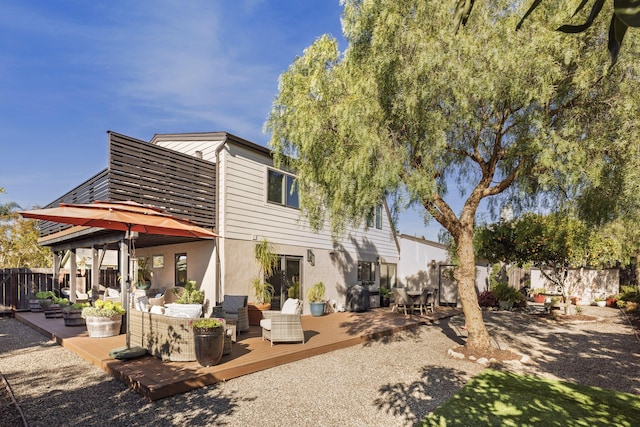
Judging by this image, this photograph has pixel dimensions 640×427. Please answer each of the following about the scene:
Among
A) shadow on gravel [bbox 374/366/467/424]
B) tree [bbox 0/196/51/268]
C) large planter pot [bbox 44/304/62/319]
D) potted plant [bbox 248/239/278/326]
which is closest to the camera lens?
shadow on gravel [bbox 374/366/467/424]

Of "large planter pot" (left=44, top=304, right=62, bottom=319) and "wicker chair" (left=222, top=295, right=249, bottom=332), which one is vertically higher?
"wicker chair" (left=222, top=295, right=249, bottom=332)

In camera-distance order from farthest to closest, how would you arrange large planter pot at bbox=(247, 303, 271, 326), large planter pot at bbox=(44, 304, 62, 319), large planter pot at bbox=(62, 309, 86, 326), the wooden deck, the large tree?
large planter pot at bbox=(44, 304, 62, 319) < large planter pot at bbox=(247, 303, 271, 326) < large planter pot at bbox=(62, 309, 86, 326) < the large tree < the wooden deck

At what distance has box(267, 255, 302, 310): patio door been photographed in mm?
11953

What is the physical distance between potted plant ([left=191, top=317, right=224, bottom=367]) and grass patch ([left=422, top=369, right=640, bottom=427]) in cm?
340

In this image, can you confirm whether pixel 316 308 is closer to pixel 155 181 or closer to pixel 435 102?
pixel 155 181

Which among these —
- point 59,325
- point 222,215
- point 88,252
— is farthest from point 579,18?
point 88,252

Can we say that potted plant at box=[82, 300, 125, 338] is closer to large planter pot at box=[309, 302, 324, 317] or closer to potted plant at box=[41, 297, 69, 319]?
potted plant at box=[41, 297, 69, 319]

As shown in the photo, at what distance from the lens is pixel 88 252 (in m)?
21.8

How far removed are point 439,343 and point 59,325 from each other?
10.2 metres

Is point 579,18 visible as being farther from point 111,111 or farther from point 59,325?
point 111,111

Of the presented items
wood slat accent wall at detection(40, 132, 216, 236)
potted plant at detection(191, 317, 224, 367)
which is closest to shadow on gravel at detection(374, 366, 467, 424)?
potted plant at detection(191, 317, 224, 367)

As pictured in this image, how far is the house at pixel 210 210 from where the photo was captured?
9266mm

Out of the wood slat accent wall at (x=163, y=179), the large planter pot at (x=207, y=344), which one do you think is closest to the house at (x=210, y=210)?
the wood slat accent wall at (x=163, y=179)

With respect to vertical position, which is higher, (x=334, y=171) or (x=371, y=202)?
(x=334, y=171)
